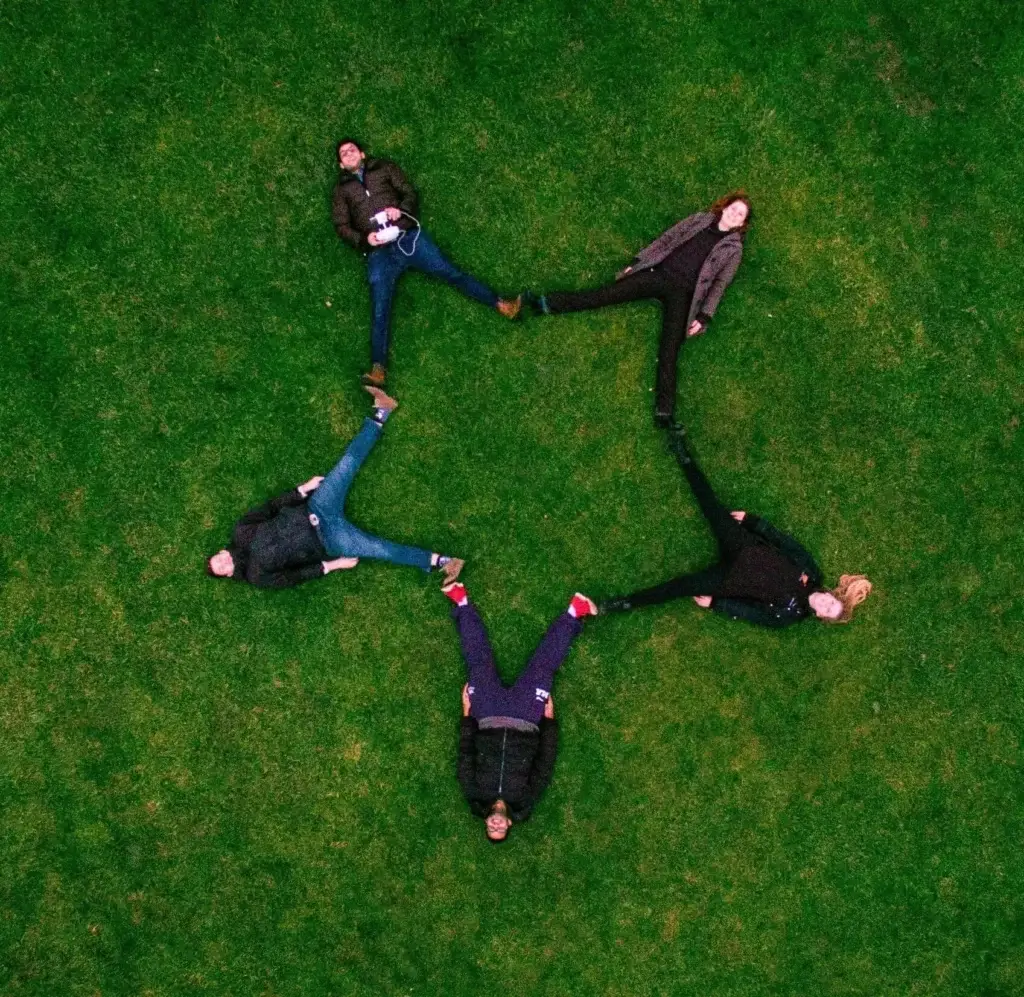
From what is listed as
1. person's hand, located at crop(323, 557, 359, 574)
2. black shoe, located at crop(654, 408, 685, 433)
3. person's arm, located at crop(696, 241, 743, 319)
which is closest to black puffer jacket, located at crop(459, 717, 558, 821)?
person's hand, located at crop(323, 557, 359, 574)

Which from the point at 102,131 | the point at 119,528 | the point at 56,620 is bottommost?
the point at 56,620

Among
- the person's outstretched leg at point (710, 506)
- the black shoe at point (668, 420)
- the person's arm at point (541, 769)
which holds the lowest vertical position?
the person's arm at point (541, 769)

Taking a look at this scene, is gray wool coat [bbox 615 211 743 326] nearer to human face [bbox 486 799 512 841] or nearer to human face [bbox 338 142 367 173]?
human face [bbox 338 142 367 173]

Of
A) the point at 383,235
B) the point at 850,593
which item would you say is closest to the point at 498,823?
the point at 850,593

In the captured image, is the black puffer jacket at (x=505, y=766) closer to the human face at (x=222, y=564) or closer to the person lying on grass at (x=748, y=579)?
the person lying on grass at (x=748, y=579)

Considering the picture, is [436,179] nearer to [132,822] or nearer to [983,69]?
[983,69]

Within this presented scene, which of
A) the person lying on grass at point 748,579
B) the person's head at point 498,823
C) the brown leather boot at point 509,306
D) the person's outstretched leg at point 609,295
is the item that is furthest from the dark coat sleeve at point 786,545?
the person's head at point 498,823

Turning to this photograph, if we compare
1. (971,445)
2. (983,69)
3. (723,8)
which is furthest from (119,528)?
(983,69)
